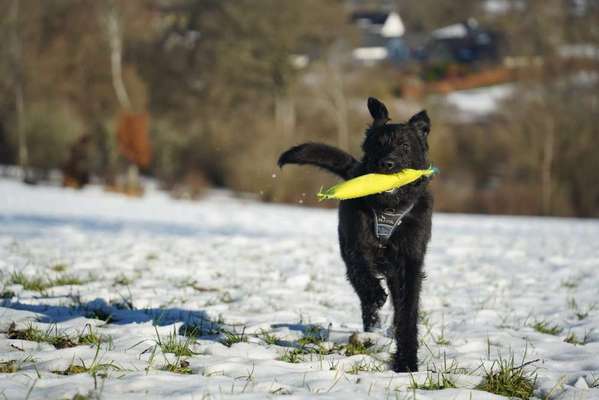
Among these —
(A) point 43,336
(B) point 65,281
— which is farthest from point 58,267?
(A) point 43,336

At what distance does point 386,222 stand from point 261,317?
1286mm

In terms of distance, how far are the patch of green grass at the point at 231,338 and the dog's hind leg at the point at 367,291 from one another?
887mm

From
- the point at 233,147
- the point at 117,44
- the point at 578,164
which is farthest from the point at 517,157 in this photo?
the point at 117,44

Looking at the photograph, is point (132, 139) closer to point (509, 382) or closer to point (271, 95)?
point (271, 95)

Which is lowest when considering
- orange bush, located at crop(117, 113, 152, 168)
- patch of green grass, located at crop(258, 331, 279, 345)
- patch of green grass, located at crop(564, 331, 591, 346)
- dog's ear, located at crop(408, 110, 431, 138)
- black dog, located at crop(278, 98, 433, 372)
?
patch of green grass, located at crop(258, 331, 279, 345)

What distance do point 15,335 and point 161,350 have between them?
3.01ft

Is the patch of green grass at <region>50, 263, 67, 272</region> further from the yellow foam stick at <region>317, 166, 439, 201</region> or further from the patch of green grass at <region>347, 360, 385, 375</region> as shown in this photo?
the patch of green grass at <region>347, 360, 385, 375</region>

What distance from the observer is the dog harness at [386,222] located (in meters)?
4.19

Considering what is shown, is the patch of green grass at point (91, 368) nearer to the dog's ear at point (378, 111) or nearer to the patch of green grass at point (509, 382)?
the patch of green grass at point (509, 382)

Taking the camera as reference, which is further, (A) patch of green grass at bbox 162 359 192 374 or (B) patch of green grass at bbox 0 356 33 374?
(A) patch of green grass at bbox 162 359 192 374

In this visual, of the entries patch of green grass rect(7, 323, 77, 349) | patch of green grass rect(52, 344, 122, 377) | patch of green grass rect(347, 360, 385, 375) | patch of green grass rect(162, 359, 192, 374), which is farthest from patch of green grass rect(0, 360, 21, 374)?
patch of green grass rect(347, 360, 385, 375)

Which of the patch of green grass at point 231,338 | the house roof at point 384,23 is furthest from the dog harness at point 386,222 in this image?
the house roof at point 384,23

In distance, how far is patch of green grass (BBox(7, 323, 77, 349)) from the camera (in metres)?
3.63

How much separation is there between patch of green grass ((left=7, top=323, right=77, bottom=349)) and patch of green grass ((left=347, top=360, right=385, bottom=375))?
1.59m
